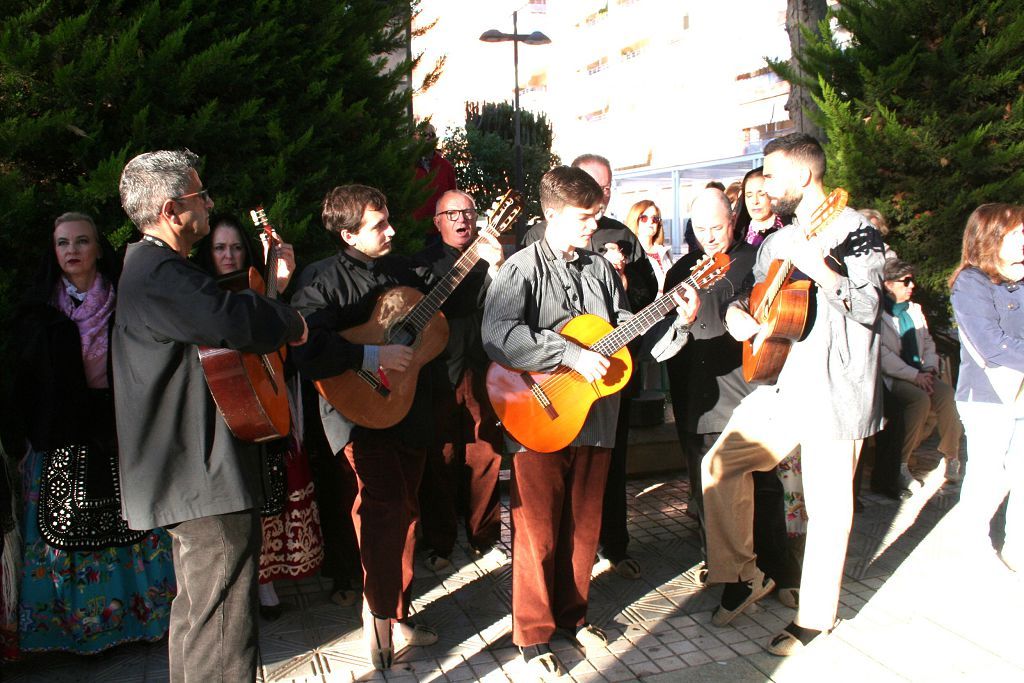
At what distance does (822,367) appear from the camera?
147 inches

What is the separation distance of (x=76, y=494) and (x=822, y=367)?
322cm

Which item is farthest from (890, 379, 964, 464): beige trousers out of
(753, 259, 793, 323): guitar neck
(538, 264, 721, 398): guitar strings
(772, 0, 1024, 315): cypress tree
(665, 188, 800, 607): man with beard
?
(538, 264, 721, 398): guitar strings

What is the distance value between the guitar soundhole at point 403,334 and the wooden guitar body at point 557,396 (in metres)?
0.48

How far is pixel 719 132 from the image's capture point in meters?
36.6

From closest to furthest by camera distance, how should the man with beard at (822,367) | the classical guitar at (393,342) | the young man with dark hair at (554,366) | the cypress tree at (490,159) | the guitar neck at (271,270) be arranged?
the man with beard at (822,367) < the young man with dark hair at (554,366) < the classical guitar at (393,342) < the guitar neck at (271,270) < the cypress tree at (490,159)

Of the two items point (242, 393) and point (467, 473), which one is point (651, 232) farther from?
point (242, 393)

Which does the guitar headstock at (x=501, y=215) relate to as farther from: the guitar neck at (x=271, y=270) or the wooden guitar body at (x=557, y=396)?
the guitar neck at (x=271, y=270)

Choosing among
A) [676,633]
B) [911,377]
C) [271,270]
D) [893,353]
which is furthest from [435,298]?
[911,377]

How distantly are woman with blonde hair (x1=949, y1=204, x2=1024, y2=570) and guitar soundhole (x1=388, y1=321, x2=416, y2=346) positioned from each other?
2.88 meters

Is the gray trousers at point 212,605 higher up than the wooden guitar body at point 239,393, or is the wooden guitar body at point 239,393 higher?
the wooden guitar body at point 239,393

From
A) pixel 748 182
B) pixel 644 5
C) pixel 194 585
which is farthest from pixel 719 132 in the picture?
pixel 194 585

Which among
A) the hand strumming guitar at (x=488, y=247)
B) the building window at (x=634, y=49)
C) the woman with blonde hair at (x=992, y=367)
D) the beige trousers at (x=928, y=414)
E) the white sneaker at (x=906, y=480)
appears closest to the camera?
the hand strumming guitar at (x=488, y=247)

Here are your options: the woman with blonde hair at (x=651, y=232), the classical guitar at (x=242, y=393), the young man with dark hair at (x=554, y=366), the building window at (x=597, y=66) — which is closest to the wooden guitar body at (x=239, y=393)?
the classical guitar at (x=242, y=393)

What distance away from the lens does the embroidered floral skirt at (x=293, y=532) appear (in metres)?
4.45
